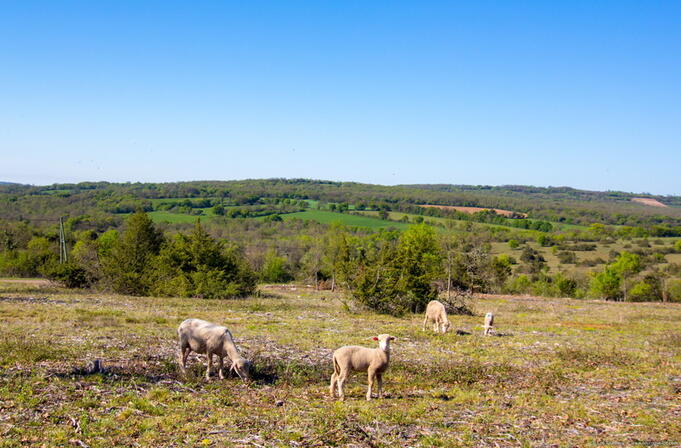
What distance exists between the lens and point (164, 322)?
24562 millimetres

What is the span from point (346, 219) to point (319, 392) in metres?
134

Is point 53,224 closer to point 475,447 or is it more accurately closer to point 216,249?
point 216,249

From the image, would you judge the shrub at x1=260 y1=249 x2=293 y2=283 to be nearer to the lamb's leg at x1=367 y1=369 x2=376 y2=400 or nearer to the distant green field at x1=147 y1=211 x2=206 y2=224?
the distant green field at x1=147 y1=211 x2=206 y2=224

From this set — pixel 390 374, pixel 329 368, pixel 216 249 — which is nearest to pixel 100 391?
pixel 329 368

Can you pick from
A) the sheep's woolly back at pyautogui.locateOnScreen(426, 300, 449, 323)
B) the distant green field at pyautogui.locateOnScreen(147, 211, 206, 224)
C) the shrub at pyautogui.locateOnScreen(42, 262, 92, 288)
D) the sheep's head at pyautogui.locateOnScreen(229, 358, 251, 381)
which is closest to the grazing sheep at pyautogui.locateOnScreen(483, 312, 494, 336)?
the sheep's woolly back at pyautogui.locateOnScreen(426, 300, 449, 323)

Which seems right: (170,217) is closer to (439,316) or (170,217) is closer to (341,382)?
(439,316)

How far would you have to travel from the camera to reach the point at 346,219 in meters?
147

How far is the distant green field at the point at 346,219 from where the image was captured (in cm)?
13750

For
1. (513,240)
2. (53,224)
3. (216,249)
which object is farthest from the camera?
(513,240)

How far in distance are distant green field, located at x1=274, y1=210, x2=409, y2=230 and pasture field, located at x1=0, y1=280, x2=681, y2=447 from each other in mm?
112901

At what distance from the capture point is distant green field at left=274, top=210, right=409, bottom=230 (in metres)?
138

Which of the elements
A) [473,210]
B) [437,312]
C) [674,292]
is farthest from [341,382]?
[473,210]

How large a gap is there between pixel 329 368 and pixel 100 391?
6.63 m

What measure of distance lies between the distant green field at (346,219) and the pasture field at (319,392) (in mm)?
112901
